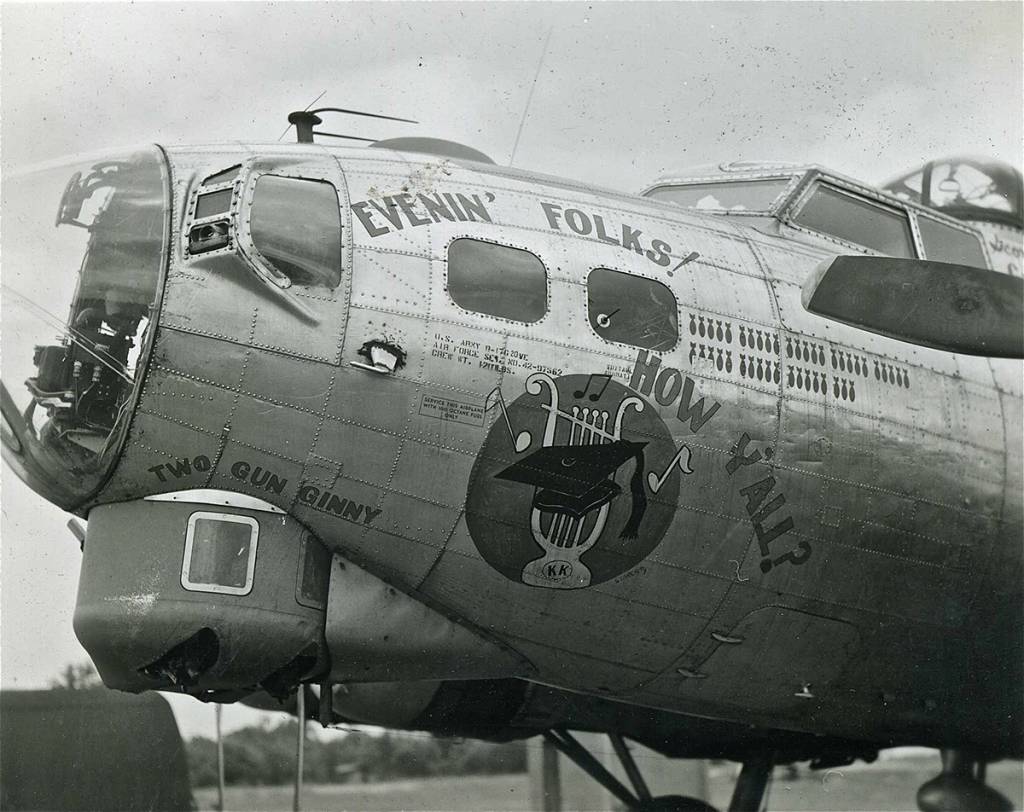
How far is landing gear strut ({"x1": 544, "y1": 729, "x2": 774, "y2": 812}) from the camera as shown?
33.7ft

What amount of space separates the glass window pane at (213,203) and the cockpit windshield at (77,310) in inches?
7.3

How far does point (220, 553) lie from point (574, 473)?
189cm

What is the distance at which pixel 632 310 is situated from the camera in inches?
278

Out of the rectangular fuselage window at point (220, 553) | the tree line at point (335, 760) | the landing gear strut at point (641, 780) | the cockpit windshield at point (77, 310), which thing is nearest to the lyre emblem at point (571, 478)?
the rectangular fuselage window at point (220, 553)

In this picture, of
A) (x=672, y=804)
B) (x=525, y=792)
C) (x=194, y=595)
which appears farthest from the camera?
(x=525, y=792)

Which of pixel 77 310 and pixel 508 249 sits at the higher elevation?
pixel 508 249

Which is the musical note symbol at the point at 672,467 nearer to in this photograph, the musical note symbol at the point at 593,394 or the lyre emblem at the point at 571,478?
the lyre emblem at the point at 571,478

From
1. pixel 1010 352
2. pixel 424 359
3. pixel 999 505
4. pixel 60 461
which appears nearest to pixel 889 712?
pixel 999 505

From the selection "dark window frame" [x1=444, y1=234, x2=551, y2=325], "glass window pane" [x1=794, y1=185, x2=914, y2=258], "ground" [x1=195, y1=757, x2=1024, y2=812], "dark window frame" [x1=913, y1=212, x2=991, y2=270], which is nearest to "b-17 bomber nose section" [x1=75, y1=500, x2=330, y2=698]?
"dark window frame" [x1=444, y1=234, x2=551, y2=325]

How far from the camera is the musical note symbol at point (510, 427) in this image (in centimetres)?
658

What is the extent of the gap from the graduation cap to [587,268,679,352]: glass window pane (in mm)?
610

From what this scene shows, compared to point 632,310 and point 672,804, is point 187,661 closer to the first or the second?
point 632,310

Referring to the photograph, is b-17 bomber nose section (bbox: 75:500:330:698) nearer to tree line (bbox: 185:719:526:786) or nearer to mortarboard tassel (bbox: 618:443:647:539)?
mortarboard tassel (bbox: 618:443:647:539)

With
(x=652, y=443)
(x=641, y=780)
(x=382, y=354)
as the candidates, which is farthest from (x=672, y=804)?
(x=382, y=354)
